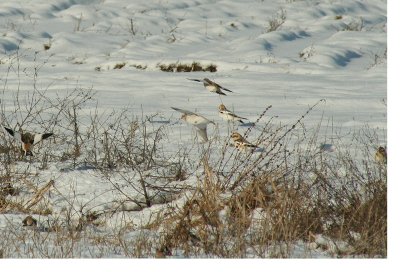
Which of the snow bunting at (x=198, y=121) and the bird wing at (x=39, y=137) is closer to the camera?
the bird wing at (x=39, y=137)

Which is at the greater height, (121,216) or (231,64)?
(231,64)

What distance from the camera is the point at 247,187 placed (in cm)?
422

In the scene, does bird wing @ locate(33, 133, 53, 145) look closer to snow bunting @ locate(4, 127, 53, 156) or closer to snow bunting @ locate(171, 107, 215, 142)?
snow bunting @ locate(4, 127, 53, 156)

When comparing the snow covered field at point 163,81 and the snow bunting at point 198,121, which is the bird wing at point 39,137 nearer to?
the snow covered field at point 163,81

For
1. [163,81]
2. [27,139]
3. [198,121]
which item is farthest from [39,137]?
[163,81]

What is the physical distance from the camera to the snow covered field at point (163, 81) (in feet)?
15.0

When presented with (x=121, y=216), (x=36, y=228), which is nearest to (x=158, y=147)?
(x=121, y=216)

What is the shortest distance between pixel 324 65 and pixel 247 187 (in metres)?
5.78

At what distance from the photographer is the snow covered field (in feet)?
15.0

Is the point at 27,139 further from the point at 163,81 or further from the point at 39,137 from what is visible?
the point at 163,81

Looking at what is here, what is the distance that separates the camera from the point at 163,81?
8.67 m

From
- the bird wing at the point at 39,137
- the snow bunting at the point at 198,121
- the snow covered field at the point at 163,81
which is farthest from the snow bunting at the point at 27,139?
the snow bunting at the point at 198,121

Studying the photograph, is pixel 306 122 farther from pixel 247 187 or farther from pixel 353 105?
pixel 247 187

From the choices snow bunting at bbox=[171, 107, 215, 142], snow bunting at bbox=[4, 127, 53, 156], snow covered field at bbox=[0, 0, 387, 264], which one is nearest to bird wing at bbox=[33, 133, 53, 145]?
snow bunting at bbox=[4, 127, 53, 156]
